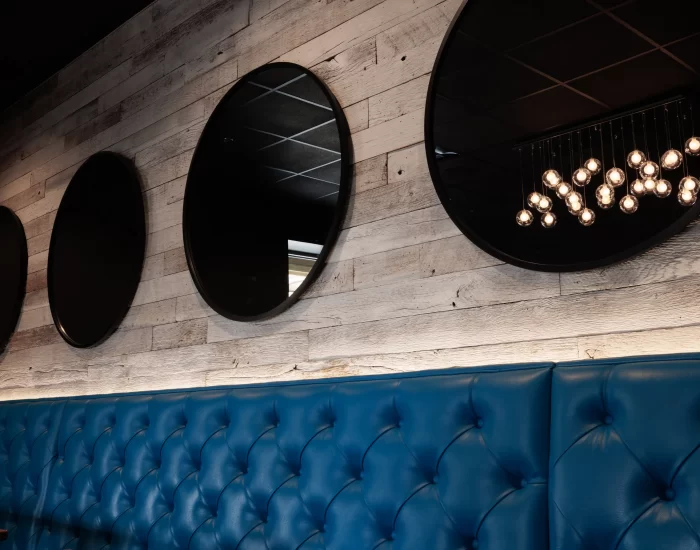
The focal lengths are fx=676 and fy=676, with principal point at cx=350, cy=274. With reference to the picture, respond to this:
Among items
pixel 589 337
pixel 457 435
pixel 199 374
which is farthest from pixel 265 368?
pixel 589 337

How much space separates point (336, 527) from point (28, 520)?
5.89ft

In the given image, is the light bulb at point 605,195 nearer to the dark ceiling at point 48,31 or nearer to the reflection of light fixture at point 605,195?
the reflection of light fixture at point 605,195

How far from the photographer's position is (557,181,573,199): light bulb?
1599mm

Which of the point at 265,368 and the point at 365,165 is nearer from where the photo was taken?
the point at 365,165

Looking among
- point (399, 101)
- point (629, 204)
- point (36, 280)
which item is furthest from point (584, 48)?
point (36, 280)

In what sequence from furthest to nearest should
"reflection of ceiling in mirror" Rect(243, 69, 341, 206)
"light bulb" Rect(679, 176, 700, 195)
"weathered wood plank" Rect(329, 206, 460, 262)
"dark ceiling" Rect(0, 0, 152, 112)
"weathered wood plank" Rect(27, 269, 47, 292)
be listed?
1. "weathered wood plank" Rect(27, 269, 47, 292)
2. "dark ceiling" Rect(0, 0, 152, 112)
3. "reflection of ceiling in mirror" Rect(243, 69, 341, 206)
4. "weathered wood plank" Rect(329, 206, 460, 262)
5. "light bulb" Rect(679, 176, 700, 195)

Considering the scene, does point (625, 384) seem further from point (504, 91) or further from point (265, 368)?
point (265, 368)

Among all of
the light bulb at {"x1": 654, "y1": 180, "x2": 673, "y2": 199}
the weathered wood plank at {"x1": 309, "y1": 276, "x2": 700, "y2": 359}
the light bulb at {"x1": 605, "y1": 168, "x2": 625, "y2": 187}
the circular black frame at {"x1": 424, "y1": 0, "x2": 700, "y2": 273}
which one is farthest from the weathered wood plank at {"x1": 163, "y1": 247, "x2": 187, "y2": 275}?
the light bulb at {"x1": 654, "y1": 180, "x2": 673, "y2": 199}

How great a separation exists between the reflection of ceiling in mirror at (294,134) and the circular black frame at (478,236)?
15.1 inches

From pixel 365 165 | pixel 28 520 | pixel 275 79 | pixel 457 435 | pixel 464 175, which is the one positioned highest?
pixel 275 79

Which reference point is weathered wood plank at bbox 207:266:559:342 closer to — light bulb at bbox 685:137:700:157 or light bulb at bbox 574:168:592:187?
light bulb at bbox 574:168:592:187

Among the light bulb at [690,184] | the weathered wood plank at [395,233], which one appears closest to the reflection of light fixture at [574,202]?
the light bulb at [690,184]

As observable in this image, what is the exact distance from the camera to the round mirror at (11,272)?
3.78 meters

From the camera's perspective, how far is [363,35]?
88.0 inches
